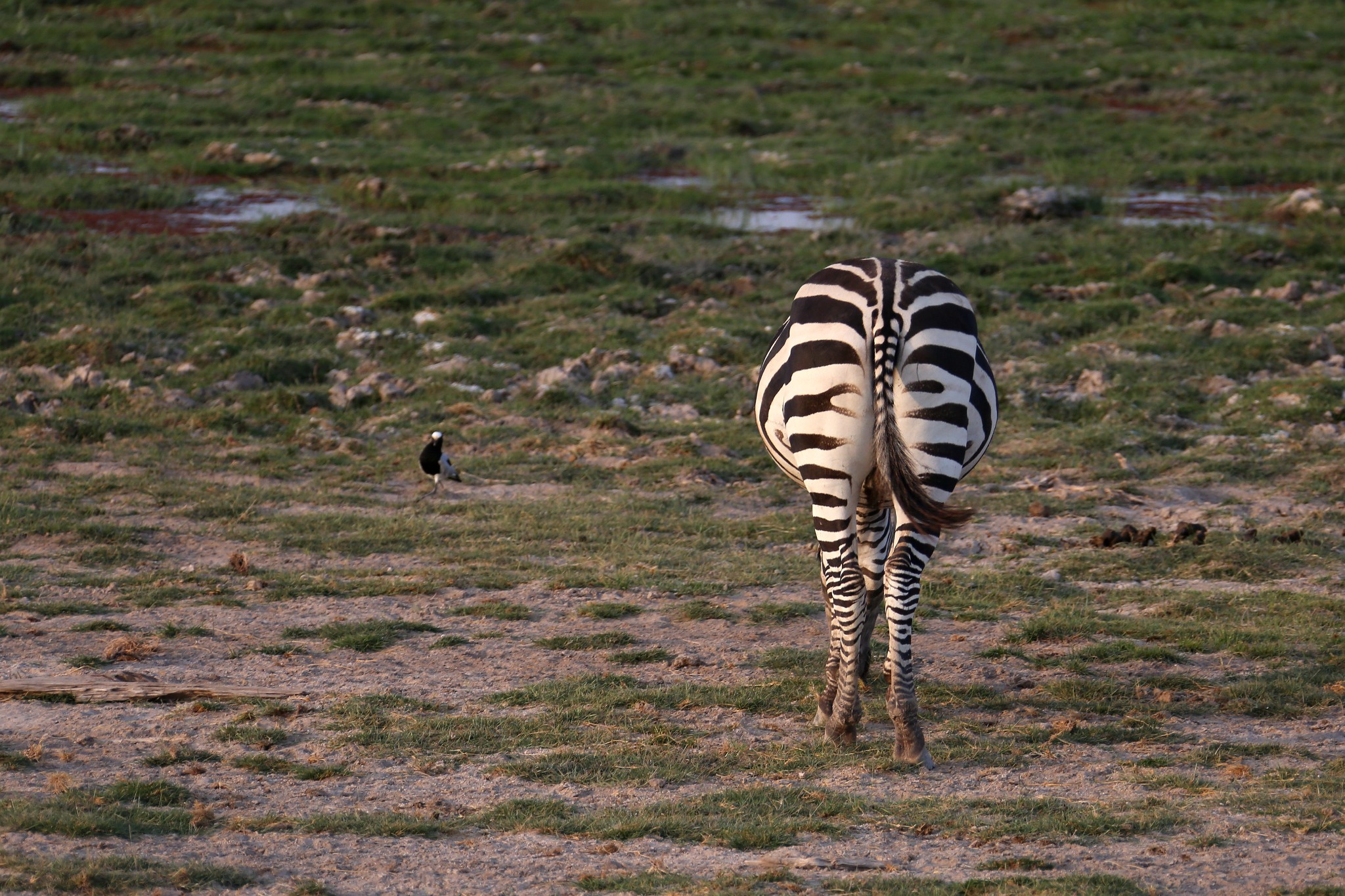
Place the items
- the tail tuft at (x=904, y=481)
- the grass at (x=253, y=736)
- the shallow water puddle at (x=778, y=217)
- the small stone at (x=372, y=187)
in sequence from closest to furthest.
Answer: the tail tuft at (x=904, y=481), the grass at (x=253, y=736), the shallow water puddle at (x=778, y=217), the small stone at (x=372, y=187)

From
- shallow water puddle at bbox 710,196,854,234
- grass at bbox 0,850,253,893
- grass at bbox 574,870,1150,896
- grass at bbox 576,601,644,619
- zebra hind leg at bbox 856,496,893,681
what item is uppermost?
shallow water puddle at bbox 710,196,854,234

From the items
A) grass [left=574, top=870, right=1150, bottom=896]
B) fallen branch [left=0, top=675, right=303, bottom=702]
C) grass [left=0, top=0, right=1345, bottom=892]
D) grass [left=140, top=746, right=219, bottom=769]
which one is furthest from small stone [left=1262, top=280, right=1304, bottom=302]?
grass [left=140, top=746, right=219, bottom=769]

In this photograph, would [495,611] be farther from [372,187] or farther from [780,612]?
[372,187]

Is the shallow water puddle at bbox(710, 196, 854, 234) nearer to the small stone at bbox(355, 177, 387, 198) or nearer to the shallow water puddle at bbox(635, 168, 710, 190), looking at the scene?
the shallow water puddle at bbox(635, 168, 710, 190)

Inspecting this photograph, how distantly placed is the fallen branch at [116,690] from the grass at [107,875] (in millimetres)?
1887

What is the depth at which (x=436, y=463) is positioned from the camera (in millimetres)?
10625

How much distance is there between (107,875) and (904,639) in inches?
133

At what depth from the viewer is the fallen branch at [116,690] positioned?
6.51 m

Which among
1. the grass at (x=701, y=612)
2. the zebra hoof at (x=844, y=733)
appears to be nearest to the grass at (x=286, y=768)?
the zebra hoof at (x=844, y=733)

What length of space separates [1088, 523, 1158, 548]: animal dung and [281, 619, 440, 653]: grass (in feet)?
14.8

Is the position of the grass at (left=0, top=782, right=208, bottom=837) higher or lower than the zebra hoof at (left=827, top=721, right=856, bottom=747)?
higher

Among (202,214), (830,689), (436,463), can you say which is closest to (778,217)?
(202,214)

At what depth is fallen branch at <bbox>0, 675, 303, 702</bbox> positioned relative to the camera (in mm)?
6508

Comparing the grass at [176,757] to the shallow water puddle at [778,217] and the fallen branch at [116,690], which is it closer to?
the fallen branch at [116,690]
